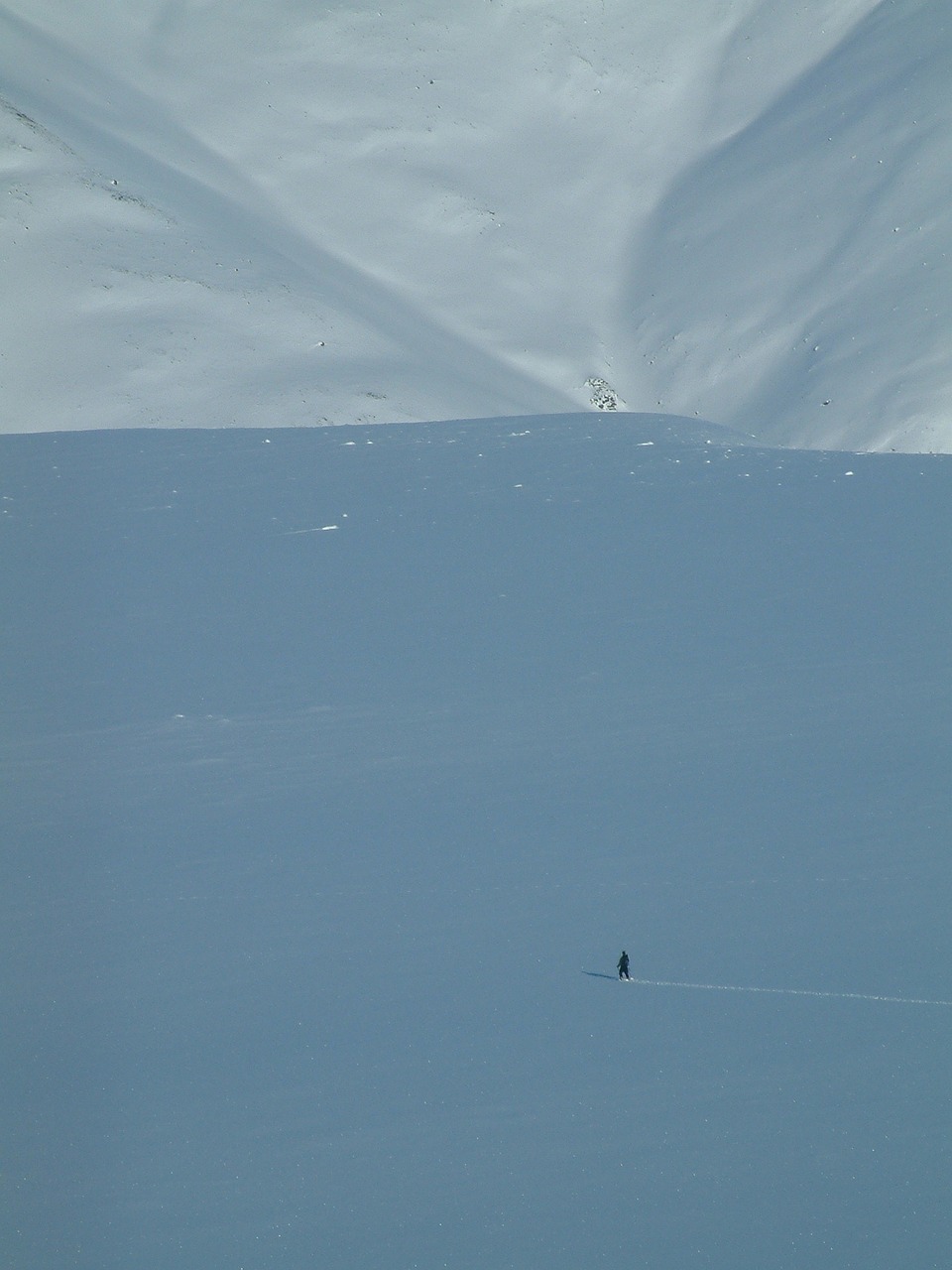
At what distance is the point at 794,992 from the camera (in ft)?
26.7

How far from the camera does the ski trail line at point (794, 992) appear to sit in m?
8.08

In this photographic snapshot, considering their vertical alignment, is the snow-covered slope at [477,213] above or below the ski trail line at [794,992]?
above

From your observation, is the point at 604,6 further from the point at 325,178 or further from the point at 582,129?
the point at 325,178

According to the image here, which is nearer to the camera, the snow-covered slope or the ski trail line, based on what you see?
the ski trail line

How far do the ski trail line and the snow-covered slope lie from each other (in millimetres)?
7818

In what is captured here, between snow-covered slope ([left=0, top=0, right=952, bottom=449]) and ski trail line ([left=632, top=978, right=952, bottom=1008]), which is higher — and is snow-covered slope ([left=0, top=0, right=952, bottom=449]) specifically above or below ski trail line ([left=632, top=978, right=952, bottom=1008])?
above

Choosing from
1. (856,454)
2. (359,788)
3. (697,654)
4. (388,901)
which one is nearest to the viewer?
(388,901)

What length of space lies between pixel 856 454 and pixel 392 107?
9383 mm

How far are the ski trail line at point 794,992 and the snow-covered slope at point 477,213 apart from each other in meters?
7.82

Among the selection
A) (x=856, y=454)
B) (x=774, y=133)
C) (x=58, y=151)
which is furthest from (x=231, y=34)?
(x=856, y=454)

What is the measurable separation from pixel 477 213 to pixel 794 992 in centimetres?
1348

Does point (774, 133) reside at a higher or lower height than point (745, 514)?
higher

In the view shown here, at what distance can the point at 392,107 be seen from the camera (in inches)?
771

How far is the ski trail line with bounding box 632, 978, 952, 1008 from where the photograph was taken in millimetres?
8078
